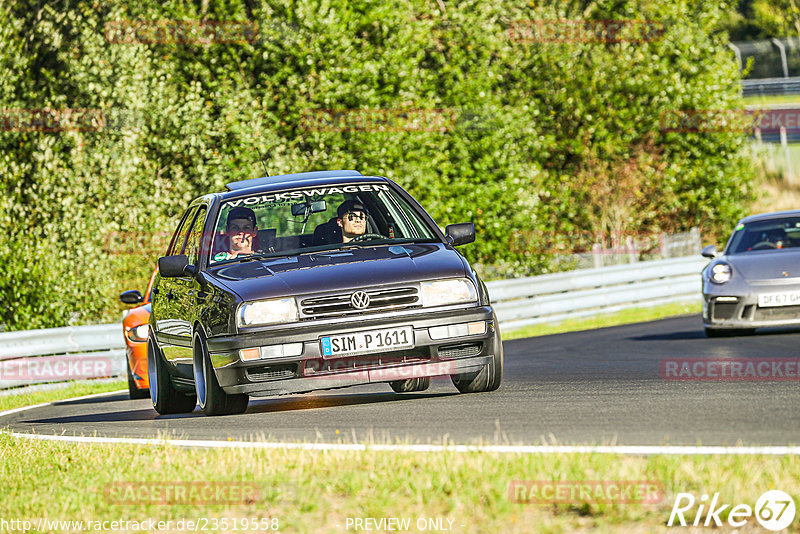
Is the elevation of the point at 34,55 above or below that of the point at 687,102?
above

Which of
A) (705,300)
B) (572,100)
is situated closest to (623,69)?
(572,100)

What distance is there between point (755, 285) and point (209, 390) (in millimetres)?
7612

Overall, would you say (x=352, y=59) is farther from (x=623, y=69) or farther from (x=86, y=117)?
(x=623, y=69)

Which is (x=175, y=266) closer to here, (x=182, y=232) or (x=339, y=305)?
(x=182, y=232)

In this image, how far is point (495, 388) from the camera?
891 cm

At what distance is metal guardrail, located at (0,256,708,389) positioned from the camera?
16.4m

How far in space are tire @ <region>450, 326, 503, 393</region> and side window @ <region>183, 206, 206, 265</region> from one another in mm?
2074

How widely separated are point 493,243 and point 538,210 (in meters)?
2.37

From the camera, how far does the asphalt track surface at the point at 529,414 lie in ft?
21.2

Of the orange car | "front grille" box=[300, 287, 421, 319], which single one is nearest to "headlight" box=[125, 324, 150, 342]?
the orange car

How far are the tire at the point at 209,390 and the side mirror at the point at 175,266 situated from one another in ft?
2.05

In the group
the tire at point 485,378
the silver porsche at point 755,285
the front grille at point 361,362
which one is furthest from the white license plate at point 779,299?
the front grille at point 361,362

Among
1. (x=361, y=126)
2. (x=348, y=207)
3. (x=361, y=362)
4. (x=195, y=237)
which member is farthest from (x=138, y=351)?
(x=361, y=126)

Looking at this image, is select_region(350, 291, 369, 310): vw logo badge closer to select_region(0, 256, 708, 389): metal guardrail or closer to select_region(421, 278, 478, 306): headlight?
select_region(421, 278, 478, 306): headlight
